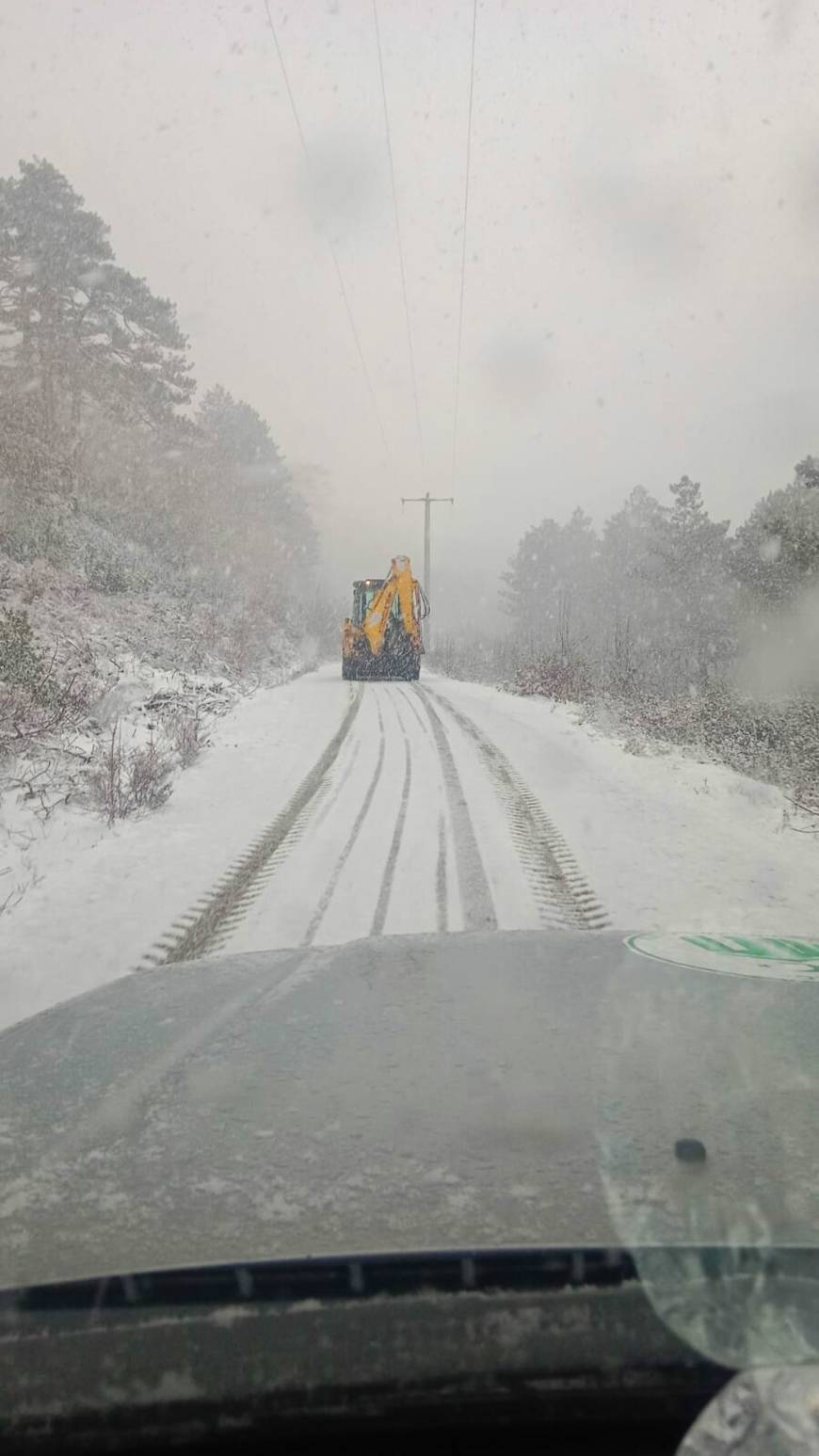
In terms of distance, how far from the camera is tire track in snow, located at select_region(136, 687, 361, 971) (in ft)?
13.9

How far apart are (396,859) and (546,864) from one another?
3.35 feet

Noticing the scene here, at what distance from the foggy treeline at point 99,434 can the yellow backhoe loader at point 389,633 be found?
3233 millimetres

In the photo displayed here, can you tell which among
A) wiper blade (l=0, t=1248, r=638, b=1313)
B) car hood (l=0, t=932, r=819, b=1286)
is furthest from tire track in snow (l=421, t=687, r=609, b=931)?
wiper blade (l=0, t=1248, r=638, b=1313)

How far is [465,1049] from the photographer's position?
1.97 metres

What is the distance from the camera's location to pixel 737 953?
8.93ft

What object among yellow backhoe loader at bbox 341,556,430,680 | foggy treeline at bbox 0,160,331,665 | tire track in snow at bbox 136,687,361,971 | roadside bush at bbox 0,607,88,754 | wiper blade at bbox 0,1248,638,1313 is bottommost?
tire track in snow at bbox 136,687,361,971

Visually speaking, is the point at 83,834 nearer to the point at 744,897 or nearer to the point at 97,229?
the point at 744,897

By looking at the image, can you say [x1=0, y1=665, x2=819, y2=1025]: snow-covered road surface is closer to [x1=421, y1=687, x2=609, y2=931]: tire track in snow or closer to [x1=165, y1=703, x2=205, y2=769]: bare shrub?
[x1=421, y1=687, x2=609, y2=931]: tire track in snow

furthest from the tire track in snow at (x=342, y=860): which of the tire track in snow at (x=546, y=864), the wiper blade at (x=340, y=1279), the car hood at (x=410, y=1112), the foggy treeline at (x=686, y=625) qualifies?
the foggy treeline at (x=686, y=625)

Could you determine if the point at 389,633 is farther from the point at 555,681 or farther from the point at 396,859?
the point at 396,859

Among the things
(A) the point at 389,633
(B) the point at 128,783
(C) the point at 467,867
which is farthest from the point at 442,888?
(A) the point at 389,633

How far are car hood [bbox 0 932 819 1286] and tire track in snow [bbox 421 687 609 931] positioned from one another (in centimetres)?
185

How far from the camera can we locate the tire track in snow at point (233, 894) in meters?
4.23

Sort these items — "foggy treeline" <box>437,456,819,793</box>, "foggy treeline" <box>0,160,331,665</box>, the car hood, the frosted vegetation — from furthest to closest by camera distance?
"foggy treeline" <box>0,160,331,665</box>, "foggy treeline" <box>437,456,819,793</box>, the frosted vegetation, the car hood
